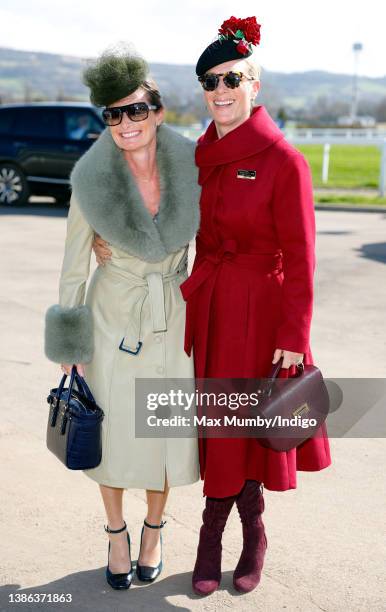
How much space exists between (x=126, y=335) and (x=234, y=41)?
1151mm

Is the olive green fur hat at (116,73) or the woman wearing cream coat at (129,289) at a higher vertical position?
the olive green fur hat at (116,73)

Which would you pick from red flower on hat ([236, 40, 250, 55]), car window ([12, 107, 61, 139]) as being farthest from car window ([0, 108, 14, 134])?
red flower on hat ([236, 40, 250, 55])

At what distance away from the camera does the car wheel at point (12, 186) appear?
1592cm

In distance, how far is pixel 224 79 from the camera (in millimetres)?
3137

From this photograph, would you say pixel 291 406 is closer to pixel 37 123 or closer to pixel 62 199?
pixel 37 123

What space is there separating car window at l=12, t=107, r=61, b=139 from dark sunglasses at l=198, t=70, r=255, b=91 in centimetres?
1279

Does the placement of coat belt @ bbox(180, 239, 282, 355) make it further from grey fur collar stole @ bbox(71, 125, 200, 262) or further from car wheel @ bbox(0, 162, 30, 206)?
car wheel @ bbox(0, 162, 30, 206)

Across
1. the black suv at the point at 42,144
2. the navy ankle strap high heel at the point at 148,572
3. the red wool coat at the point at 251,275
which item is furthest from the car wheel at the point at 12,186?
the navy ankle strap high heel at the point at 148,572

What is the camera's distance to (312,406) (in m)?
3.22

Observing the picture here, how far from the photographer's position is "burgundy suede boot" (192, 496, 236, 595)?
3.36 metres

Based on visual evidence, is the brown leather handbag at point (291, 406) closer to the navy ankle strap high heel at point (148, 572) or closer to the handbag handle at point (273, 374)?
the handbag handle at point (273, 374)

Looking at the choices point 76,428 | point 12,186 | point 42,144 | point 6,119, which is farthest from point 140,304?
point 6,119

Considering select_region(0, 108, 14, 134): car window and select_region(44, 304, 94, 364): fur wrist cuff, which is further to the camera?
select_region(0, 108, 14, 134): car window

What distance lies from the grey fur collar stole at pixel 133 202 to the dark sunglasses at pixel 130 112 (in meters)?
0.12
